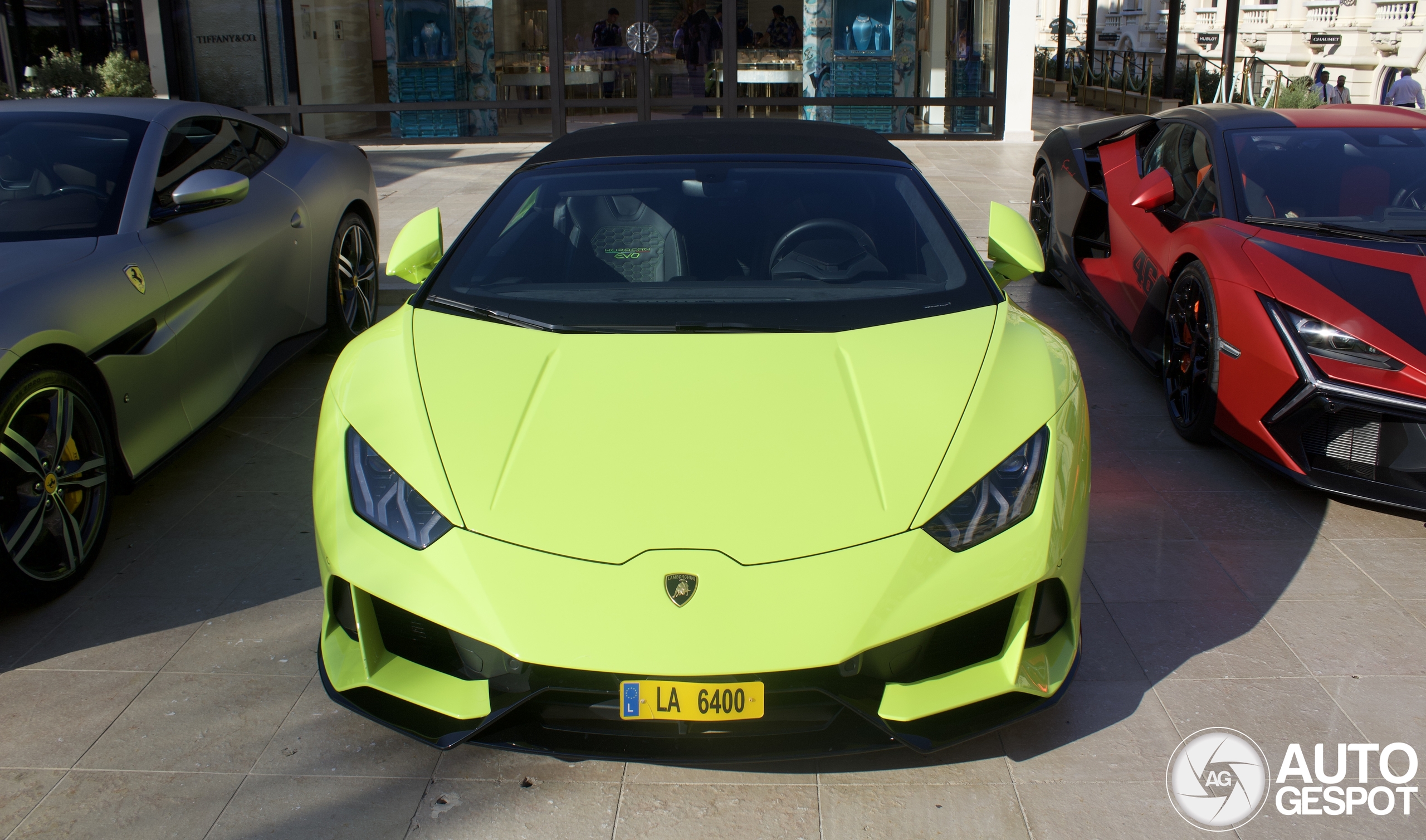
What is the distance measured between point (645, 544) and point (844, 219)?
5.13 ft

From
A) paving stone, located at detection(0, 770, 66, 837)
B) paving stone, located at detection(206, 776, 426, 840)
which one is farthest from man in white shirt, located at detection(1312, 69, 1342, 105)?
paving stone, located at detection(0, 770, 66, 837)

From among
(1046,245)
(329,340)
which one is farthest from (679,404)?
(1046,245)

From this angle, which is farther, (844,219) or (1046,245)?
(1046,245)

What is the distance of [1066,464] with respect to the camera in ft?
8.57

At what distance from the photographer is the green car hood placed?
7.72 ft

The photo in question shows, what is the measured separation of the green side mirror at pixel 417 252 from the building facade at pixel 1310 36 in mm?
22330

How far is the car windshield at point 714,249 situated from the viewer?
3.08 meters

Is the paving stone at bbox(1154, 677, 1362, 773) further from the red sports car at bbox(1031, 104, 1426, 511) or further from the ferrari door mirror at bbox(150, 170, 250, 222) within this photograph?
the ferrari door mirror at bbox(150, 170, 250, 222)

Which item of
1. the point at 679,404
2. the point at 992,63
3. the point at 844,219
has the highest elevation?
the point at 992,63

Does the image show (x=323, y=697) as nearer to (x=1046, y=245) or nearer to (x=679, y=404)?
(x=679, y=404)

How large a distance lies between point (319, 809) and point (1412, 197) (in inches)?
186

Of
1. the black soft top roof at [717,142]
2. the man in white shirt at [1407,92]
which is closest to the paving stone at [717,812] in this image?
the black soft top roof at [717,142]

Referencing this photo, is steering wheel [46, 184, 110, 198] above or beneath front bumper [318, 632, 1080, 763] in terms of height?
above

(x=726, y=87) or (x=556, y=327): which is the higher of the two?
(x=726, y=87)
